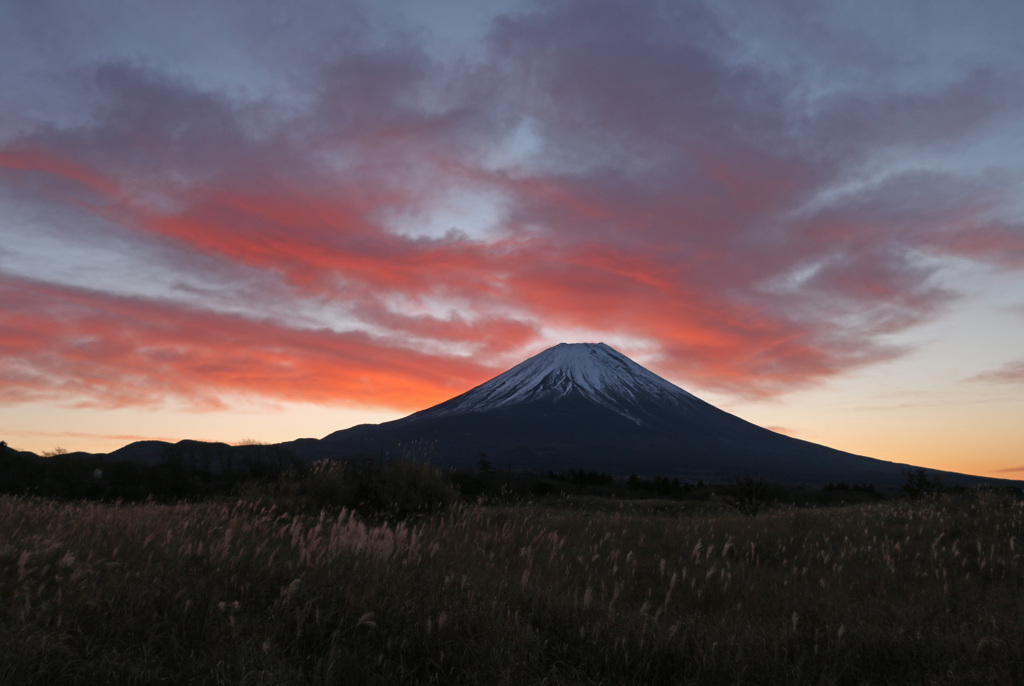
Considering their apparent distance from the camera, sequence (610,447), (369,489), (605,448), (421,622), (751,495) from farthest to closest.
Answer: (610,447), (605,448), (751,495), (369,489), (421,622)

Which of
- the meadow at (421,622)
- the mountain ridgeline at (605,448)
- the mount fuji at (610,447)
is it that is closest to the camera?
the meadow at (421,622)

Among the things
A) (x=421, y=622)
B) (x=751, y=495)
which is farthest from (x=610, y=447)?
(x=421, y=622)

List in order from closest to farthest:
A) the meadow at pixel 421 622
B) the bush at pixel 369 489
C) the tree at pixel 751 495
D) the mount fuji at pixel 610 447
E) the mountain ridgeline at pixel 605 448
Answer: the meadow at pixel 421 622 → the bush at pixel 369 489 → the tree at pixel 751 495 → the mountain ridgeline at pixel 605 448 → the mount fuji at pixel 610 447

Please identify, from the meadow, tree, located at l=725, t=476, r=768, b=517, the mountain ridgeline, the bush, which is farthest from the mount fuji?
the meadow

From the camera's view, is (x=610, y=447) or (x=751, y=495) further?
(x=610, y=447)

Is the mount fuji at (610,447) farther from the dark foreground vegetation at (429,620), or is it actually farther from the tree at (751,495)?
the dark foreground vegetation at (429,620)

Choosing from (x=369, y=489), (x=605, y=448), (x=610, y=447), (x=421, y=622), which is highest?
(x=610, y=447)

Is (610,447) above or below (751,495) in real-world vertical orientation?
above

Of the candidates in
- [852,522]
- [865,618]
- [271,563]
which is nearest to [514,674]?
[271,563]

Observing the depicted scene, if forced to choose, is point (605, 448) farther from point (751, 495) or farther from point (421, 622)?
point (421, 622)

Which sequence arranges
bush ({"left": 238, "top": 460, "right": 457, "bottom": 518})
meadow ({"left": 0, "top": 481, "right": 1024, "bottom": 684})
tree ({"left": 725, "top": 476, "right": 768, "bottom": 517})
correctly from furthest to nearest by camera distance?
1. tree ({"left": 725, "top": 476, "right": 768, "bottom": 517})
2. bush ({"left": 238, "top": 460, "right": 457, "bottom": 518})
3. meadow ({"left": 0, "top": 481, "right": 1024, "bottom": 684})

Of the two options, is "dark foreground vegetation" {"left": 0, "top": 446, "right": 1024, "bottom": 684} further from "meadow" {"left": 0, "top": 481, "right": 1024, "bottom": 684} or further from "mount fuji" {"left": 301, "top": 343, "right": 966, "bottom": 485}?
"mount fuji" {"left": 301, "top": 343, "right": 966, "bottom": 485}

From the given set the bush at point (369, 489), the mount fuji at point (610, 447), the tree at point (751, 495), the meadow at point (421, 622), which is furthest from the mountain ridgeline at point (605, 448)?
the meadow at point (421, 622)

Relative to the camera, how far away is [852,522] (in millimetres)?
11906
